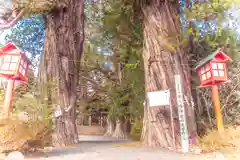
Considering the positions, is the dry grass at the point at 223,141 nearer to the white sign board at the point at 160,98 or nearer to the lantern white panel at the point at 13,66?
the white sign board at the point at 160,98

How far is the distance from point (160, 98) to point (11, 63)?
8.52ft

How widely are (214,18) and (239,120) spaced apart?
2.46 metres

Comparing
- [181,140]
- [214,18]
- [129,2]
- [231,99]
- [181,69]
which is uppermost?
[129,2]

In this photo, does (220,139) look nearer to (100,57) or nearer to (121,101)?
(121,101)

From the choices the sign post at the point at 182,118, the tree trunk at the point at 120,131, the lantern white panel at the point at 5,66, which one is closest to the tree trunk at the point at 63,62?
the lantern white panel at the point at 5,66

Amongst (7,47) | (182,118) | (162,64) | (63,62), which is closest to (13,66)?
(7,47)

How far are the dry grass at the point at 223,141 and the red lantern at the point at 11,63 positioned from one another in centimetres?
320

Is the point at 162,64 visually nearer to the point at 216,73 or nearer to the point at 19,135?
the point at 216,73

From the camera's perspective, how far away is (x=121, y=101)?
28.3 ft

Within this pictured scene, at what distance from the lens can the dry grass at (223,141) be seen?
130 inches

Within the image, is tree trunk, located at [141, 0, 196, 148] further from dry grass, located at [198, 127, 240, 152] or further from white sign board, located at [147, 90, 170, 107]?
dry grass, located at [198, 127, 240, 152]

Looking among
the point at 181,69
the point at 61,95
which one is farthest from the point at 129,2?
the point at 61,95

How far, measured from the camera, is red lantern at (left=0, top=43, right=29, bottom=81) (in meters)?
3.54

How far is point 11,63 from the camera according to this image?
11.8 ft
